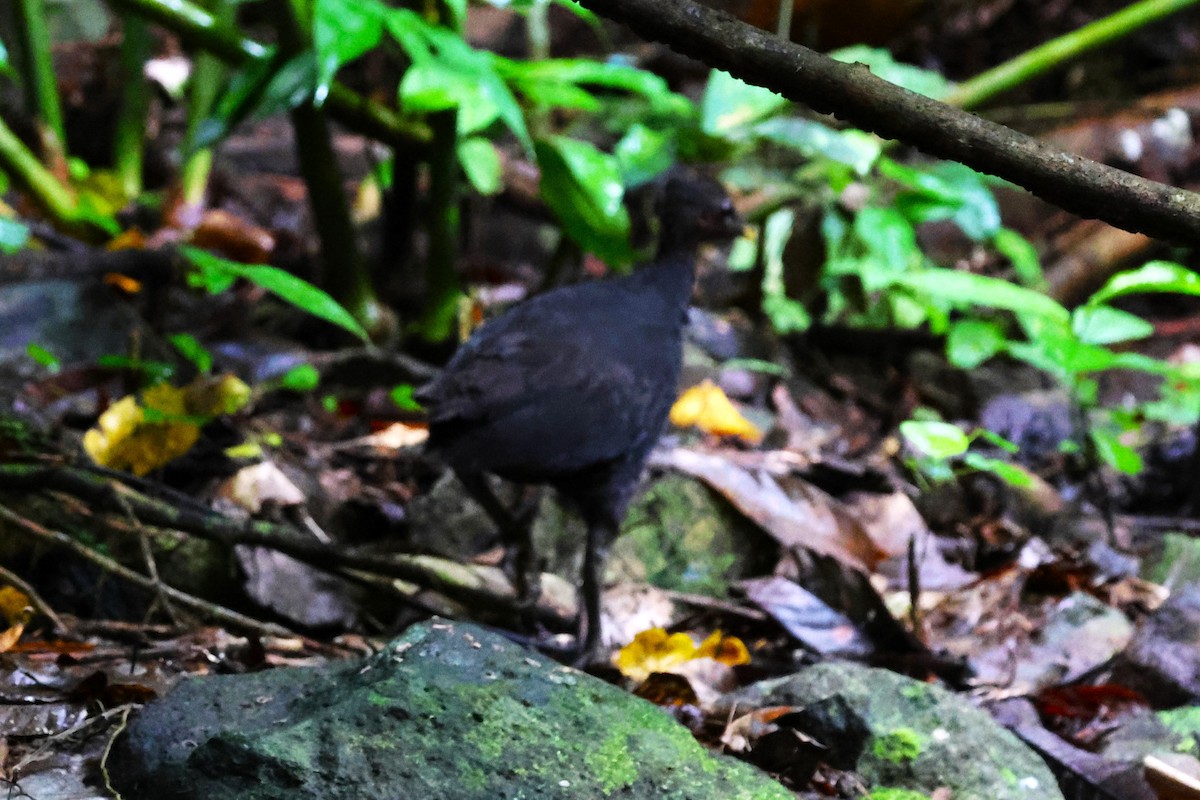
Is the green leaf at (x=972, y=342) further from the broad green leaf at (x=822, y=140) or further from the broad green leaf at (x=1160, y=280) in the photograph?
the broad green leaf at (x=1160, y=280)

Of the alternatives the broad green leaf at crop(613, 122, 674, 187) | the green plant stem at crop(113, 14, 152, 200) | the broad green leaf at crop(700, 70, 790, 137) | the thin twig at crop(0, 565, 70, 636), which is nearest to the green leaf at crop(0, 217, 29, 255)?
the thin twig at crop(0, 565, 70, 636)

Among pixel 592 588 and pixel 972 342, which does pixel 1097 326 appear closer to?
pixel 972 342

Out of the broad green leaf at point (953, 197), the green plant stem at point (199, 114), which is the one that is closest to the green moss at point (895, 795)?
the broad green leaf at point (953, 197)

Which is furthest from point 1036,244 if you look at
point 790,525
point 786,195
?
point 790,525

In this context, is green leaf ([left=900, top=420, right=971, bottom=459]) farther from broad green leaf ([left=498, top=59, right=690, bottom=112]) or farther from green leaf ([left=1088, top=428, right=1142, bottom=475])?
broad green leaf ([left=498, top=59, right=690, bottom=112])

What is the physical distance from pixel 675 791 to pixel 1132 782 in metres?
1.07

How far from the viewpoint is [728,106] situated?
168 inches

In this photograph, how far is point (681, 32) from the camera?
1.38 meters

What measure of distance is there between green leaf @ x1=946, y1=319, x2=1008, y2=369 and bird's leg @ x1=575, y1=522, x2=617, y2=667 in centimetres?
212

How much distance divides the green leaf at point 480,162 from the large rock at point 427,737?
2.53m

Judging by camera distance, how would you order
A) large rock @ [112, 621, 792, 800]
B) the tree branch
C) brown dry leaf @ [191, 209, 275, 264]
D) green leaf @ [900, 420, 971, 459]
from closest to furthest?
the tree branch < large rock @ [112, 621, 792, 800] < green leaf @ [900, 420, 971, 459] < brown dry leaf @ [191, 209, 275, 264]

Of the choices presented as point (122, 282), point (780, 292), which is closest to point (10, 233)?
point (122, 282)

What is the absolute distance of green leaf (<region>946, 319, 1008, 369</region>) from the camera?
183 inches

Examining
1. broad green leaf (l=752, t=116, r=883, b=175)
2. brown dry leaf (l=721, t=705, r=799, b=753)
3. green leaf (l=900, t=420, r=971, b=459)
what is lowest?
brown dry leaf (l=721, t=705, r=799, b=753)
